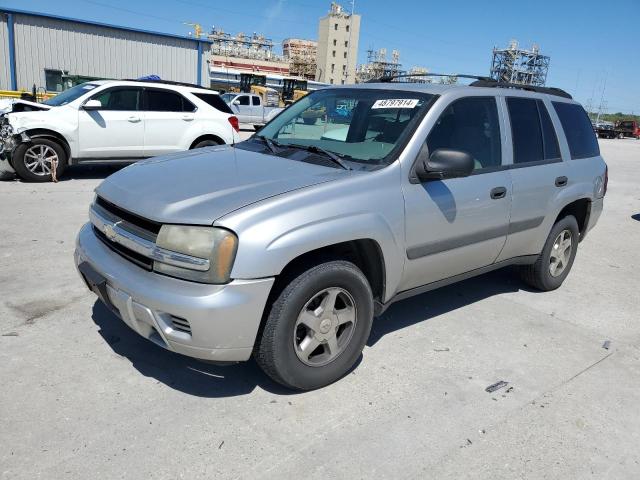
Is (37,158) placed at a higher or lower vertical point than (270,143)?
lower

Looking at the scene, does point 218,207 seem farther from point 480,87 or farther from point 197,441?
point 480,87

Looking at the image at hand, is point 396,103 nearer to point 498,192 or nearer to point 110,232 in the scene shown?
point 498,192

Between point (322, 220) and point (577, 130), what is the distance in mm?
3326

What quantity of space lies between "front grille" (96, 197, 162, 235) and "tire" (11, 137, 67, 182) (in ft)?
19.6

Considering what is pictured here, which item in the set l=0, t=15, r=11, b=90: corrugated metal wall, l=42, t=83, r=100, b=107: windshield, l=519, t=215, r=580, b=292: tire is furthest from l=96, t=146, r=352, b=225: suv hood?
l=0, t=15, r=11, b=90: corrugated metal wall

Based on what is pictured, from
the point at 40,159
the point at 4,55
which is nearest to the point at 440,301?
the point at 40,159

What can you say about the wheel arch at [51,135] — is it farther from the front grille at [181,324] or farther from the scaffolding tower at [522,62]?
the scaffolding tower at [522,62]

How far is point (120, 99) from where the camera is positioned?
8.94 metres

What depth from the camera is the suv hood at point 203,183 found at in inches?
104

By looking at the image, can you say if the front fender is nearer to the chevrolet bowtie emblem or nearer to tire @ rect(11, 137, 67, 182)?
the chevrolet bowtie emblem

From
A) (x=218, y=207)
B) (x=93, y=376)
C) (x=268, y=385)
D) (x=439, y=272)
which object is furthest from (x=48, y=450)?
(x=439, y=272)

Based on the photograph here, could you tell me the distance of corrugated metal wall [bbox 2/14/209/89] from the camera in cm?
2544

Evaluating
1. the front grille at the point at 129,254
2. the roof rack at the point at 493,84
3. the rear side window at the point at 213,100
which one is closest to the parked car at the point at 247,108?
the rear side window at the point at 213,100

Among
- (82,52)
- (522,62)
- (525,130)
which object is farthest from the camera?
(522,62)
